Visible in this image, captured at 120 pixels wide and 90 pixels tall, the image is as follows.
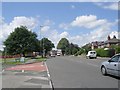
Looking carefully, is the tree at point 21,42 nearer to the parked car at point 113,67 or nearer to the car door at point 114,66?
the parked car at point 113,67

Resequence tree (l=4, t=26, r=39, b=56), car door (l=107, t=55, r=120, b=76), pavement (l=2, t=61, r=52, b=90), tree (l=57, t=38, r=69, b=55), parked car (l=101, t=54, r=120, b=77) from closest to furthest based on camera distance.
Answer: pavement (l=2, t=61, r=52, b=90)
parked car (l=101, t=54, r=120, b=77)
car door (l=107, t=55, r=120, b=76)
tree (l=4, t=26, r=39, b=56)
tree (l=57, t=38, r=69, b=55)

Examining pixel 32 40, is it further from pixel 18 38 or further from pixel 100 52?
pixel 100 52

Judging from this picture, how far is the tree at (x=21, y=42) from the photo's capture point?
84.8 meters

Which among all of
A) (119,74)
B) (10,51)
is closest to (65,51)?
(10,51)

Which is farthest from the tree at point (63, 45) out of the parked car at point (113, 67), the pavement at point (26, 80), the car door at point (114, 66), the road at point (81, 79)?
the car door at point (114, 66)

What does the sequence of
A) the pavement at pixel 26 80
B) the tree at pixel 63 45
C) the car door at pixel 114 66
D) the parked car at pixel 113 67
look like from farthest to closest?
the tree at pixel 63 45
the car door at pixel 114 66
the parked car at pixel 113 67
the pavement at pixel 26 80

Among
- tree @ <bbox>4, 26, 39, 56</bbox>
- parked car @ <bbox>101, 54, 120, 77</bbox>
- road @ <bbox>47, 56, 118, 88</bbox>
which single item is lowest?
road @ <bbox>47, 56, 118, 88</bbox>

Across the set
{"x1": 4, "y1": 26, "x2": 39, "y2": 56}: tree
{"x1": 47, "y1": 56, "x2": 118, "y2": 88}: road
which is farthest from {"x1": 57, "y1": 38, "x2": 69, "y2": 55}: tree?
{"x1": 47, "y1": 56, "x2": 118, "y2": 88}: road

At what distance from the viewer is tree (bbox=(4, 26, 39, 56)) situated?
84812 millimetres

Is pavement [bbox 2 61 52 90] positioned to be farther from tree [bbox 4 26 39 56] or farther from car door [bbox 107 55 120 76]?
tree [bbox 4 26 39 56]

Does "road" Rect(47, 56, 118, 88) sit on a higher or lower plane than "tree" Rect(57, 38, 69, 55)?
lower

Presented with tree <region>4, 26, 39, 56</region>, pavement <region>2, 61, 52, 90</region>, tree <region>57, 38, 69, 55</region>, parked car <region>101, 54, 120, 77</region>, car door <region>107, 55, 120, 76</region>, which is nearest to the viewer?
pavement <region>2, 61, 52, 90</region>

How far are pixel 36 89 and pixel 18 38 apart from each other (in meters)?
75.6

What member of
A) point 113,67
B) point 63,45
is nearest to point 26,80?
point 113,67
